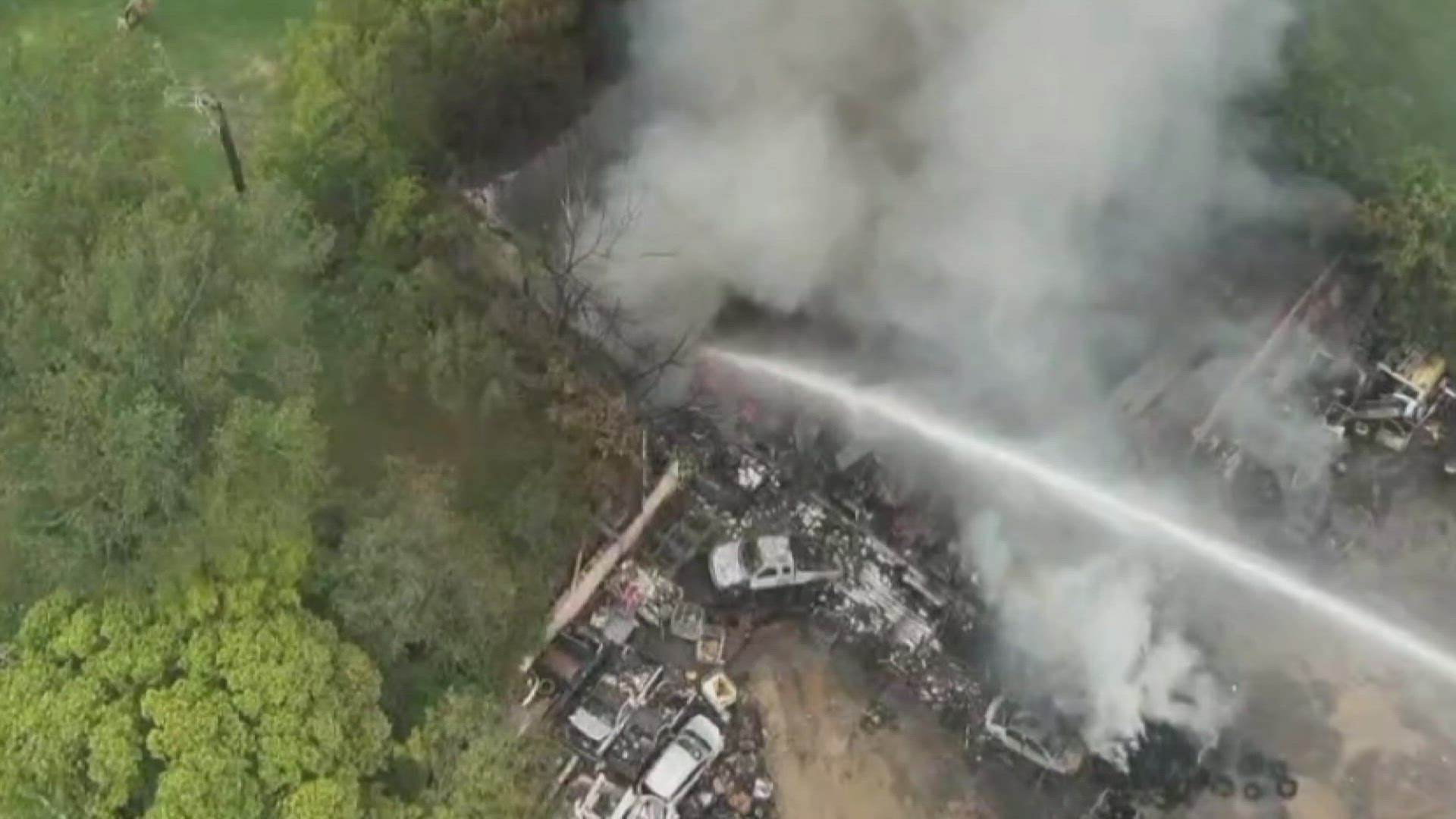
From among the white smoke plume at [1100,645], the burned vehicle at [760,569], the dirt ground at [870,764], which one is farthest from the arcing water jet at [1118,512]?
the dirt ground at [870,764]

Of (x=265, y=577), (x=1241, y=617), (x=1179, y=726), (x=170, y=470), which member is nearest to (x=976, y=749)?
(x=1179, y=726)

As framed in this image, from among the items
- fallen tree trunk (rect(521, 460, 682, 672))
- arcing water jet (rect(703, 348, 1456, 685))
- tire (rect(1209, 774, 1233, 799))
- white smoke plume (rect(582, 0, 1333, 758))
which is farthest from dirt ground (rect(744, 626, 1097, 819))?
white smoke plume (rect(582, 0, 1333, 758))

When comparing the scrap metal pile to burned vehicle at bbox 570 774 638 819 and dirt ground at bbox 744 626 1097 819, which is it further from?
dirt ground at bbox 744 626 1097 819

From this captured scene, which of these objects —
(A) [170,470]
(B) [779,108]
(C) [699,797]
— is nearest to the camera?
(A) [170,470]

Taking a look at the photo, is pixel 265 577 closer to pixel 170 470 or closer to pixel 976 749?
pixel 170 470

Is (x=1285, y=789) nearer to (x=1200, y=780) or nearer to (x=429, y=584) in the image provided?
(x=1200, y=780)

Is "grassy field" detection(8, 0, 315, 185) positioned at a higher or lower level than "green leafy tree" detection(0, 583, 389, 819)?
higher

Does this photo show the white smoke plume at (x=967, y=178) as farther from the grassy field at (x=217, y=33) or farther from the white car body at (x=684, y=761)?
the grassy field at (x=217, y=33)
